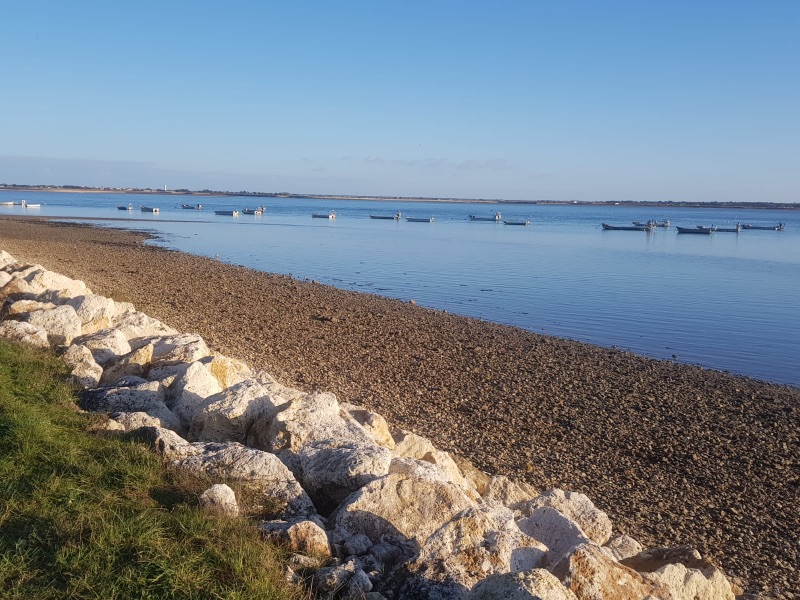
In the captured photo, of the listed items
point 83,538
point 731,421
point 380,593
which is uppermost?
point 83,538

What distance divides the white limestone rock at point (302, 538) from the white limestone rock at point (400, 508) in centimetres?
43

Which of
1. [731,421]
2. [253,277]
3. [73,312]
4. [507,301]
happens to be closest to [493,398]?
[731,421]

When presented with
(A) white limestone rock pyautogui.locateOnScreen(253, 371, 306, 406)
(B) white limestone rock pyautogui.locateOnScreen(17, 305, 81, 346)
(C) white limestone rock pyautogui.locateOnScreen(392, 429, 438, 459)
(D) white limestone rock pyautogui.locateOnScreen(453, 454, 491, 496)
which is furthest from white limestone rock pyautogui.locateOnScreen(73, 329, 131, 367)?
(D) white limestone rock pyautogui.locateOnScreen(453, 454, 491, 496)

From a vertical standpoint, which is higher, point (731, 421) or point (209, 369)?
point (209, 369)

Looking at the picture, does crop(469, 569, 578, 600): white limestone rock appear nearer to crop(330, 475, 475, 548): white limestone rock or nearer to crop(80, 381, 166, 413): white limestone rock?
crop(330, 475, 475, 548): white limestone rock

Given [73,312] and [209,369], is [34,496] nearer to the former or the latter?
[209,369]

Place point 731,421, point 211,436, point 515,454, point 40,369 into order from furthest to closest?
point 731,421 < point 515,454 < point 40,369 < point 211,436

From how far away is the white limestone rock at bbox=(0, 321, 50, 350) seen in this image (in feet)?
28.4

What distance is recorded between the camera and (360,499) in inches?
199

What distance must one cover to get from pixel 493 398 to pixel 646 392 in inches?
132

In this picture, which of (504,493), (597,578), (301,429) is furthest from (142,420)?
(597,578)

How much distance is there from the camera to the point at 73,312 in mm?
9719

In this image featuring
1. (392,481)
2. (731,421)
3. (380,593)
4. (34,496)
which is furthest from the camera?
(731,421)

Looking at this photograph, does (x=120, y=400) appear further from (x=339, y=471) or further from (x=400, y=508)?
(x=400, y=508)
